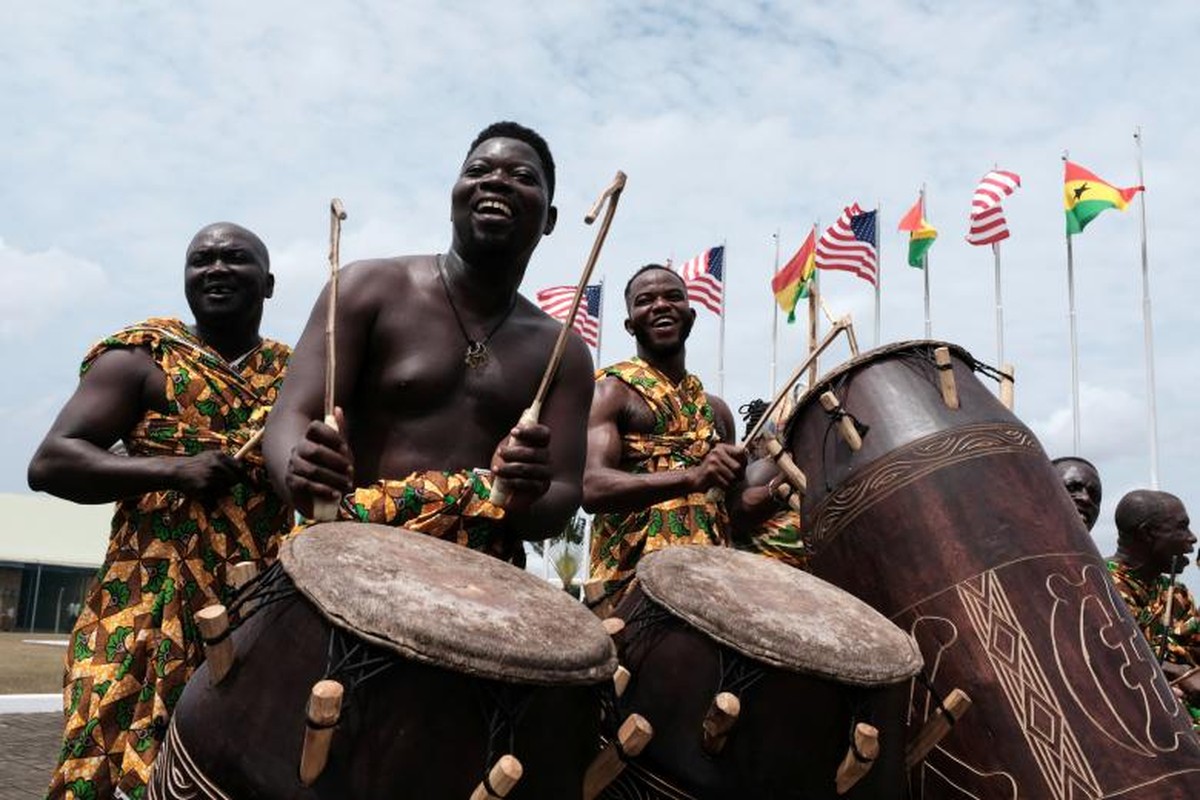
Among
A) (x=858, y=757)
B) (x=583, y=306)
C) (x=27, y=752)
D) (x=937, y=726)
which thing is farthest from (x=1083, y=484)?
(x=583, y=306)

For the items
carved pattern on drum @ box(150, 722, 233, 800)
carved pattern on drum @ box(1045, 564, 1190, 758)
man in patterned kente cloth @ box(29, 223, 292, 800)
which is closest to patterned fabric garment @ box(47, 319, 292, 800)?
man in patterned kente cloth @ box(29, 223, 292, 800)

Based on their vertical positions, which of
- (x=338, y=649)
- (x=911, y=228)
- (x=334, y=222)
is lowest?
(x=338, y=649)

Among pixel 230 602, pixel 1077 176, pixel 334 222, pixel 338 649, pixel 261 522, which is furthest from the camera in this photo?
pixel 1077 176

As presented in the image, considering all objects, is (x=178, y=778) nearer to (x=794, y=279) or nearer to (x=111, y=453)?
(x=111, y=453)

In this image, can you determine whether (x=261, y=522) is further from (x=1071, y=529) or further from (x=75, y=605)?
(x=75, y=605)

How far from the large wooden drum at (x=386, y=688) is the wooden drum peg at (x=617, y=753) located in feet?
0.42

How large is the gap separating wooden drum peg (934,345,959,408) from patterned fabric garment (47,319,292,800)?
6.99 feet

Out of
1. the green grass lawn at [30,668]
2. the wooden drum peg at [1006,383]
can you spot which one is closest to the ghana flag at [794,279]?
the green grass lawn at [30,668]

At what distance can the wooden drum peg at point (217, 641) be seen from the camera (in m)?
1.95

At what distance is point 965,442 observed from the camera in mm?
3363

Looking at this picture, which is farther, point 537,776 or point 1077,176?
point 1077,176

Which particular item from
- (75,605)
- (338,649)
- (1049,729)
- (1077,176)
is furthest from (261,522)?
(75,605)

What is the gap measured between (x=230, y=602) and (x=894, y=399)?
2196 mm

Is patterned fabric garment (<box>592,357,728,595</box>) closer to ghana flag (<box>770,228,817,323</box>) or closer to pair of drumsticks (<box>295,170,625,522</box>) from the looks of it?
pair of drumsticks (<box>295,170,625,522</box>)
